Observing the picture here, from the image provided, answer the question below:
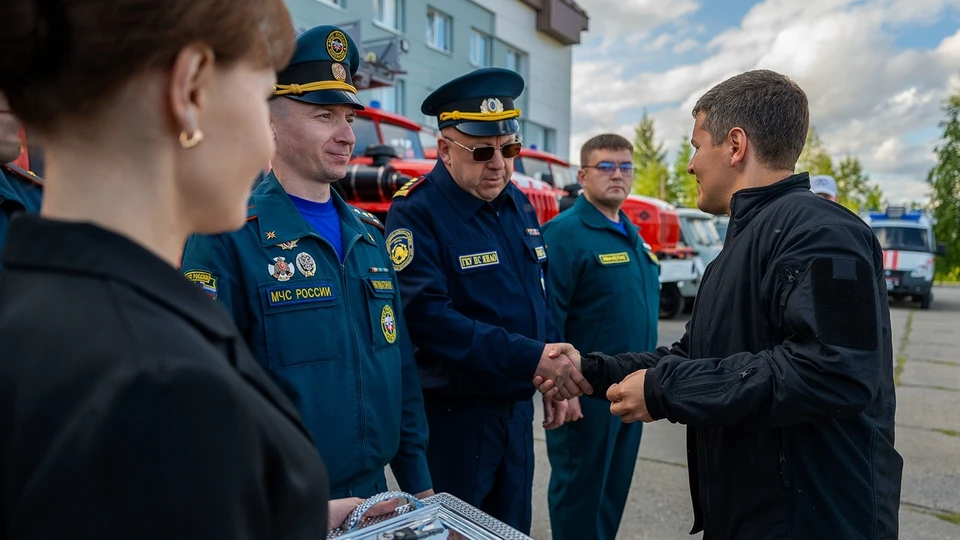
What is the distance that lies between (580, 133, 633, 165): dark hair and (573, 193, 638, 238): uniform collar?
0.46 m

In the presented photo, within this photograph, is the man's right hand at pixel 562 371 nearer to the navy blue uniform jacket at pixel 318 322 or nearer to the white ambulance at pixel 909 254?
the navy blue uniform jacket at pixel 318 322

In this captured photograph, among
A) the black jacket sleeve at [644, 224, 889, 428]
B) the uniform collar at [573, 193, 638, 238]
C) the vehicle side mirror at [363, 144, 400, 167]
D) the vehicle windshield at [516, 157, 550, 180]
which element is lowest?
the black jacket sleeve at [644, 224, 889, 428]

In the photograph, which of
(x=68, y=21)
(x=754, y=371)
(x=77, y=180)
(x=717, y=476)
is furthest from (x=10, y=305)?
(x=717, y=476)

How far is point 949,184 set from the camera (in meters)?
23.9

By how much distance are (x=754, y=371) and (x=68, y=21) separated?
1.58m

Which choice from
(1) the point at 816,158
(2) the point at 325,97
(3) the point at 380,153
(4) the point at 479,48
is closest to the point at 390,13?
(4) the point at 479,48

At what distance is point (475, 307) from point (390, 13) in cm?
1656

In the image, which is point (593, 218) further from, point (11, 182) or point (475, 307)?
point (11, 182)

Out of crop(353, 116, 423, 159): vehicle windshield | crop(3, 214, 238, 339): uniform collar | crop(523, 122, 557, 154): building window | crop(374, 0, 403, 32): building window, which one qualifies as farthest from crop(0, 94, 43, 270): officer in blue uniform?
crop(523, 122, 557, 154): building window

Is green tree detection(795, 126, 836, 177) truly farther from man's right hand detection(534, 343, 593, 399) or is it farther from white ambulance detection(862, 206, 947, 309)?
man's right hand detection(534, 343, 593, 399)

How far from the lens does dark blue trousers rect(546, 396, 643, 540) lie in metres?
3.26

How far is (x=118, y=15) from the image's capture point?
571 millimetres

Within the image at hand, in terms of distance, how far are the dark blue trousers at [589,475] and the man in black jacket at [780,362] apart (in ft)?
4.26

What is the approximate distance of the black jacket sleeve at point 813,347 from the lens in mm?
1571
